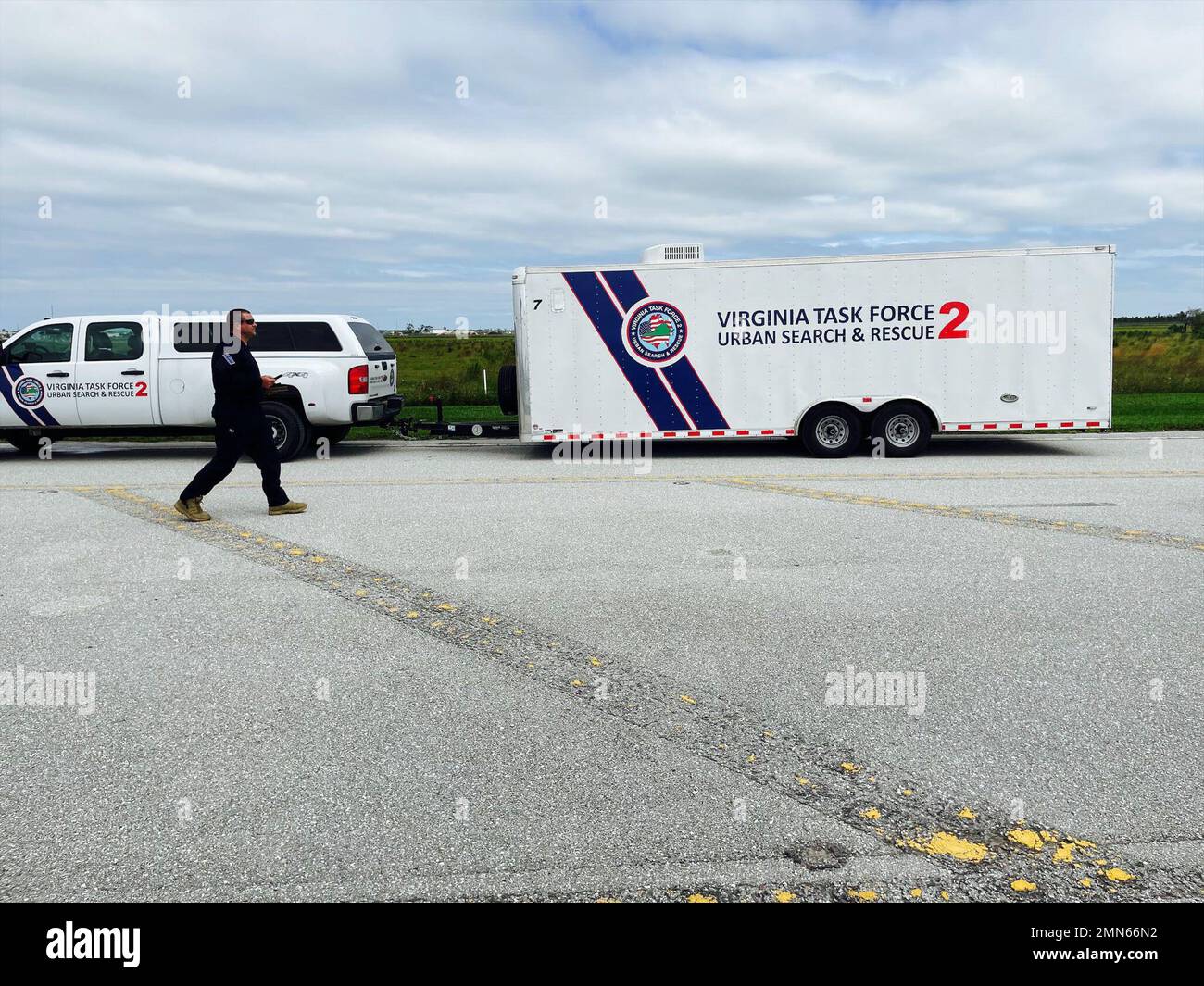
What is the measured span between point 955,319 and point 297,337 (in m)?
8.94

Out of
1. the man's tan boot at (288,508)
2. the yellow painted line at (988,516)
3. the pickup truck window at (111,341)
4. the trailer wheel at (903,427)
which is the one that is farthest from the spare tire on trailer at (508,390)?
the man's tan boot at (288,508)

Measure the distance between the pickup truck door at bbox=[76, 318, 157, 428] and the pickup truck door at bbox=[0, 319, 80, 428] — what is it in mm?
158

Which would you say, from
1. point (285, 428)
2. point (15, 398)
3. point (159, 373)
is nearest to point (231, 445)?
point (285, 428)

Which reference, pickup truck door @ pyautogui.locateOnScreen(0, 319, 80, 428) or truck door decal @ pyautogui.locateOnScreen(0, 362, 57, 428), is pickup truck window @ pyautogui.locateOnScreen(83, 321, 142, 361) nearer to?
pickup truck door @ pyautogui.locateOnScreen(0, 319, 80, 428)

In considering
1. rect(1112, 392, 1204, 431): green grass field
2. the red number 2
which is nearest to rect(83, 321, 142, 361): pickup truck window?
the red number 2

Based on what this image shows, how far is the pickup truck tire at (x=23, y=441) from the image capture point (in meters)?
15.8

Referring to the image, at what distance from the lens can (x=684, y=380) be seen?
15.1 metres

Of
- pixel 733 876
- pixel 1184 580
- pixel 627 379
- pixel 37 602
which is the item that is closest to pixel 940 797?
pixel 733 876

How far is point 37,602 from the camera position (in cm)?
697

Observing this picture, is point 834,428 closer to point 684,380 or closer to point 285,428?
point 684,380

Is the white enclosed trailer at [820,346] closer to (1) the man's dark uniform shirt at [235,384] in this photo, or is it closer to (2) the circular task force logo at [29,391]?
(1) the man's dark uniform shirt at [235,384]

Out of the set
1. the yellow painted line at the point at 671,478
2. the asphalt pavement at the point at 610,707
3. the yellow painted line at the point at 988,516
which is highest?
the yellow painted line at the point at 671,478

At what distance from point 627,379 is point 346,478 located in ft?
13.7

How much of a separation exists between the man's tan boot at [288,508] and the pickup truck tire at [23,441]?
723 cm
